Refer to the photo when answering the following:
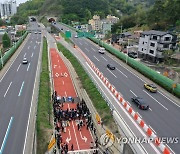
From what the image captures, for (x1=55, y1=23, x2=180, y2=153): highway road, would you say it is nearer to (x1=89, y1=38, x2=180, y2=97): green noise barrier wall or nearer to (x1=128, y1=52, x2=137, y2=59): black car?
(x1=89, y1=38, x2=180, y2=97): green noise barrier wall

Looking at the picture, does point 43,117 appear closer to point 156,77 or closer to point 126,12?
point 156,77

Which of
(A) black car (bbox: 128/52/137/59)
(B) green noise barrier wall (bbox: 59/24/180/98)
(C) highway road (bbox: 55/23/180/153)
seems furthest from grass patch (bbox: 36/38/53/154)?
(A) black car (bbox: 128/52/137/59)

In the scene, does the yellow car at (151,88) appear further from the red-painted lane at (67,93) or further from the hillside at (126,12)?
the hillside at (126,12)

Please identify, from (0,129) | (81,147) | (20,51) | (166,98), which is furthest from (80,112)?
(20,51)

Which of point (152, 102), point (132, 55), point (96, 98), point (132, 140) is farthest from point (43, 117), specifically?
point (132, 55)

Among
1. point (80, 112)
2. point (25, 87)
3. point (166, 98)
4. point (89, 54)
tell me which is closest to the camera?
point (80, 112)

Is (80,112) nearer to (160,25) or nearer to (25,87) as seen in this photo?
(25,87)
